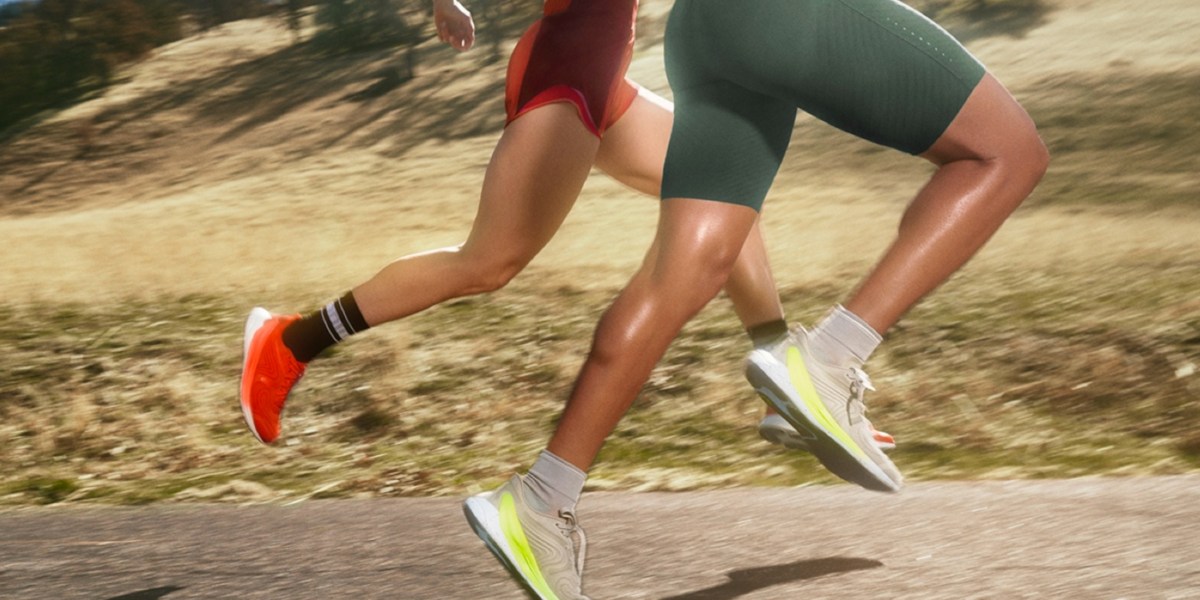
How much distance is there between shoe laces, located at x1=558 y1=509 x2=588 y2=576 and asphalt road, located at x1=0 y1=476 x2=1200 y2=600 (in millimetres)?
252

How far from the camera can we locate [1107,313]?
18.5 ft

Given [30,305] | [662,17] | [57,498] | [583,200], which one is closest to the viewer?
[57,498]

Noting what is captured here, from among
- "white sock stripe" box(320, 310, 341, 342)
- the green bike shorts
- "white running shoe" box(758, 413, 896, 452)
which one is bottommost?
"white running shoe" box(758, 413, 896, 452)

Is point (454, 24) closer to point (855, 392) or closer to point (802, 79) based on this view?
point (802, 79)

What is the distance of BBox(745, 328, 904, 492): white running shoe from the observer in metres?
2.37

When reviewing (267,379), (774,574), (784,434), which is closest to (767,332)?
(784,434)

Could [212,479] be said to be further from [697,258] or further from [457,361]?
[697,258]

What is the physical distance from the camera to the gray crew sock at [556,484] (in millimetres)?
2262

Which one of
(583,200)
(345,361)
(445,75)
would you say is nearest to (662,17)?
(445,75)

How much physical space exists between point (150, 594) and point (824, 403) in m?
1.39

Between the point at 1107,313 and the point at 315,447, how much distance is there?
126 inches

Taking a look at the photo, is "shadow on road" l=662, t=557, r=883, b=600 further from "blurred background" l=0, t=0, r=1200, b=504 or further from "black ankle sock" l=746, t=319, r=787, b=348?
"blurred background" l=0, t=0, r=1200, b=504

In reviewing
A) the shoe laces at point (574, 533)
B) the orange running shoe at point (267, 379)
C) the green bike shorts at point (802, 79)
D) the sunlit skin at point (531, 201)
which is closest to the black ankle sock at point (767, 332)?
the sunlit skin at point (531, 201)

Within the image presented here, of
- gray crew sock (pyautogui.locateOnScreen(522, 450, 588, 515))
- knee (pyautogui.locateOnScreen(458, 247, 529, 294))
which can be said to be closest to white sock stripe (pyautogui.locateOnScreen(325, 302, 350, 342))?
knee (pyautogui.locateOnScreen(458, 247, 529, 294))
